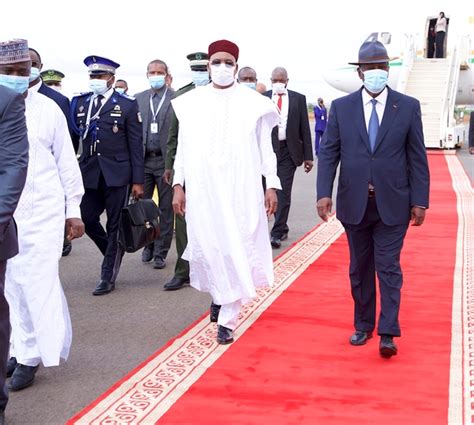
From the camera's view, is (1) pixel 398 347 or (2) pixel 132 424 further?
(1) pixel 398 347

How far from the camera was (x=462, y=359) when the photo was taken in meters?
4.89

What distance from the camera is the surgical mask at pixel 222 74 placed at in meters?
5.35

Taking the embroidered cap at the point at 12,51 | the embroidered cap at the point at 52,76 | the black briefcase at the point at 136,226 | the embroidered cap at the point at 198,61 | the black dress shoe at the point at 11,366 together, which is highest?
the embroidered cap at the point at 12,51

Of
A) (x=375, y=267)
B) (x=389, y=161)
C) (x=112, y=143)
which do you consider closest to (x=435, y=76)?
(x=112, y=143)

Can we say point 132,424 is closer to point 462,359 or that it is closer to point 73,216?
point 73,216

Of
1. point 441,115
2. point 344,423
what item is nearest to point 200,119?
point 344,423

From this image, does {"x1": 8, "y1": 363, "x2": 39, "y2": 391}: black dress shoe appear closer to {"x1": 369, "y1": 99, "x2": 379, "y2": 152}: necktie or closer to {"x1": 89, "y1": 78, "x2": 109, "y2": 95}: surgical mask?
{"x1": 369, "y1": 99, "x2": 379, "y2": 152}: necktie

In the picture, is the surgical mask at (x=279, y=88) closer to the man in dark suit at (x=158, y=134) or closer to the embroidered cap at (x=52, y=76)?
the man in dark suit at (x=158, y=134)

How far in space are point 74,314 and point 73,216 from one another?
63.5 inches

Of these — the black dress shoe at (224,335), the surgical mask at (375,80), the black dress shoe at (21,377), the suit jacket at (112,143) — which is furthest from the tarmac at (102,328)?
the surgical mask at (375,80)

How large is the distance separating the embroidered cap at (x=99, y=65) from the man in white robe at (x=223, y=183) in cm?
148

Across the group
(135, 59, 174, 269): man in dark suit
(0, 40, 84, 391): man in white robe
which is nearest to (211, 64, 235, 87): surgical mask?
(0, 40, 84, 391): man in white robe

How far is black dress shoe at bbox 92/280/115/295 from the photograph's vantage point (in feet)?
22.3

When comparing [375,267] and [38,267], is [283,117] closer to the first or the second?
[375,267]
